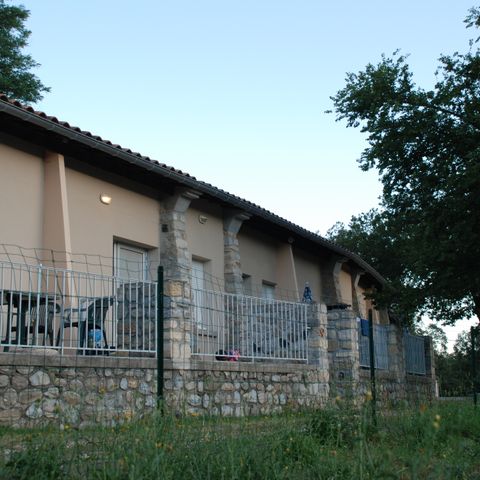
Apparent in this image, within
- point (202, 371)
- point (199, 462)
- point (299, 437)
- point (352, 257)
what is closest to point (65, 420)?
point (199, 462)

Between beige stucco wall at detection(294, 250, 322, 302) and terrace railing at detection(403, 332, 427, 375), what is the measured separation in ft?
9.26

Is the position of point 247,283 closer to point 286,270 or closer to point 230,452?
point 286,270

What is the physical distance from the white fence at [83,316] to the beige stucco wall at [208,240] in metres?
4.65

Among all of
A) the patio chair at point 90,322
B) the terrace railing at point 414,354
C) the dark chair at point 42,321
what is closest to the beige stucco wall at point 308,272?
the terrace railing at point 414,354

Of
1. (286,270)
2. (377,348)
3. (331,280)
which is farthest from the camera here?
(331,280)

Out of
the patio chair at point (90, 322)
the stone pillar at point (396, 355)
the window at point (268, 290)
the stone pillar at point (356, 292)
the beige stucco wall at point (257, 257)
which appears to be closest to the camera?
the patio chair at point (90, 322)

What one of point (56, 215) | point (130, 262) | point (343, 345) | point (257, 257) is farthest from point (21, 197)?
point (257, 257)

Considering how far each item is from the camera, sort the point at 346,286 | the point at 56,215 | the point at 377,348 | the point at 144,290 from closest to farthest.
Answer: the point at 144,290, the point at 56,215, the point at 377,348, the point at 346,286

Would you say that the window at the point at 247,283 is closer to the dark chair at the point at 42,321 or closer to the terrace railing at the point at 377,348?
the terrace railing at the point at 377,348

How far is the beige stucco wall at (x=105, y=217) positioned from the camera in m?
12.0

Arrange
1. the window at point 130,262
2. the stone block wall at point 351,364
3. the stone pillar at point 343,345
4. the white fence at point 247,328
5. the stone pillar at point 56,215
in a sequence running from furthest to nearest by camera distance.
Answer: the stone pillar at point 343,345 → the window at point 130,262 → the stone block wall at point 351,364 → the stone pillar at point 56,215 → the white fence at point 247,328

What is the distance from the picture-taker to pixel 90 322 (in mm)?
9156

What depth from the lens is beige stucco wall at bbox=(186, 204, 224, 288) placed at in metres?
14.6

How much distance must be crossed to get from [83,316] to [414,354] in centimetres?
1076
